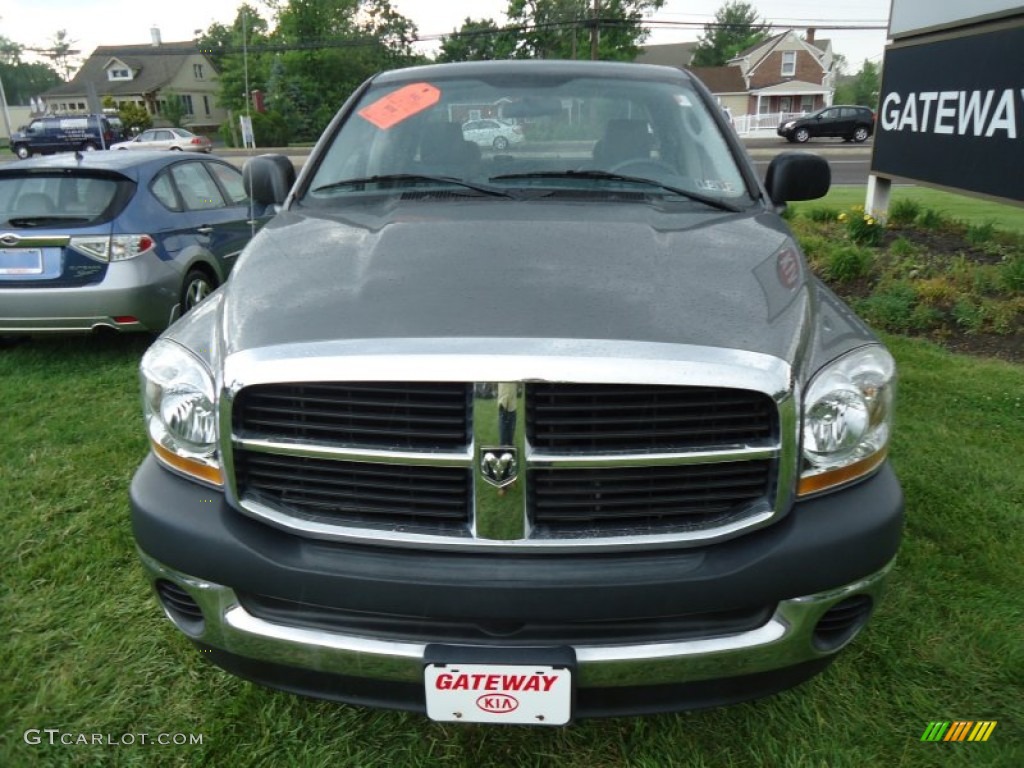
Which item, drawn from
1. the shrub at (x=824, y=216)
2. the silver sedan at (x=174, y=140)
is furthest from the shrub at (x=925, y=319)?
the silver sedan at (x=174, y=140)

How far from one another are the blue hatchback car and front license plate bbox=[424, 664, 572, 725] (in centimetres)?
407

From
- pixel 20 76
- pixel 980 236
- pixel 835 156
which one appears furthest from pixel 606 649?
pixel 20 76

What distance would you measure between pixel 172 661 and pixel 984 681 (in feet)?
8.31

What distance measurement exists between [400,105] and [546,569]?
7.20ft

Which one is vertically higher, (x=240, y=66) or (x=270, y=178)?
(x=240, y=66)

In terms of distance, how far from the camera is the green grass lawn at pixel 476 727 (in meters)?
2.17

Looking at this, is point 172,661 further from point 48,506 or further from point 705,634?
point 705,634

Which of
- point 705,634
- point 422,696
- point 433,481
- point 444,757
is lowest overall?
point 444,757

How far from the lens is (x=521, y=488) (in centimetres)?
171

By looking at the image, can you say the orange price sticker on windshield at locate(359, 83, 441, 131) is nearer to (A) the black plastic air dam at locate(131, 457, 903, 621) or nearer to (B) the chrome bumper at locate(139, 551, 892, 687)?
(A) the black plastic air dam at locate(131, 457, 903, 621)

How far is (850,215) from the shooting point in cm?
779

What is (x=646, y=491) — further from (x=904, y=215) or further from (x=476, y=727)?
(x=904, y=215)

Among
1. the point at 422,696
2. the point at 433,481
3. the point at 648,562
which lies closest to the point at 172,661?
the point at 422,696

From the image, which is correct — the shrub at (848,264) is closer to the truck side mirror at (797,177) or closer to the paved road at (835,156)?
the truck side mirror at (797,177)
